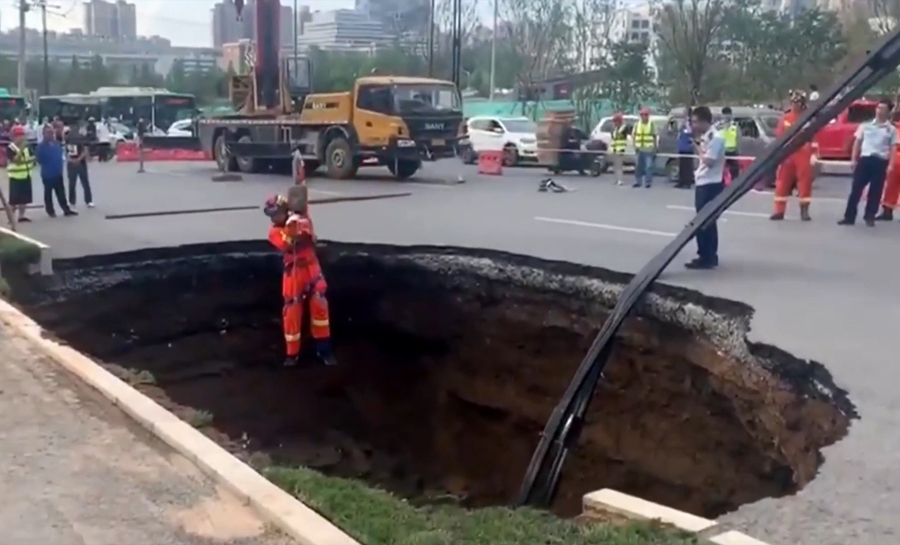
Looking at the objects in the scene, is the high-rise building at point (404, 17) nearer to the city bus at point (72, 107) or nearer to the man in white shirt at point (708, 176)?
the city bus at point (72, 107)

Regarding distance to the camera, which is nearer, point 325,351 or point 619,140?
point 325,351

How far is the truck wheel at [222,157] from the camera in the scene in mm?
25781

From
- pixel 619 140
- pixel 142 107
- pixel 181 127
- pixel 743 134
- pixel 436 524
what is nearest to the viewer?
pixel 436 524

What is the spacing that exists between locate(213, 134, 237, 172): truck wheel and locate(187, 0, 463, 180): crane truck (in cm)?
2

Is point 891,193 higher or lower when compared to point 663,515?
higher

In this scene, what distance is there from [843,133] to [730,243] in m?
12.7

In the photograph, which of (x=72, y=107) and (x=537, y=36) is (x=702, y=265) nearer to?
(x=537, y=36)

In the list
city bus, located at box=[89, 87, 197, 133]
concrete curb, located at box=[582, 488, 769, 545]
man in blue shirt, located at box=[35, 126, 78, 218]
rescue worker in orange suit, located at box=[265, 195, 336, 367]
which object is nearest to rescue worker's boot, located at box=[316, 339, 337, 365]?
rescue worker in orange suit, located at box=[265, 195, 336, 367]

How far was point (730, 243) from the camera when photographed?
12.5 meters

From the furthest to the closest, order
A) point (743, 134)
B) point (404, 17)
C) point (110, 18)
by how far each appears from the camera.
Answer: point (110, 18) → point (404, 17) → point (743, 134)

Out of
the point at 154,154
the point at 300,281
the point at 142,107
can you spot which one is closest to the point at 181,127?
the point at 142,107

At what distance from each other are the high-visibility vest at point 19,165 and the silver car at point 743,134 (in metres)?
12.7

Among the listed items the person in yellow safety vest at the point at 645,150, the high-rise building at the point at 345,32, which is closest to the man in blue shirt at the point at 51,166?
the person in yellow safety vest at the point at 645,150

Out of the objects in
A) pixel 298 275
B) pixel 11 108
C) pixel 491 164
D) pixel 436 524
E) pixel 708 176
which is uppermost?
pixel 11 108
